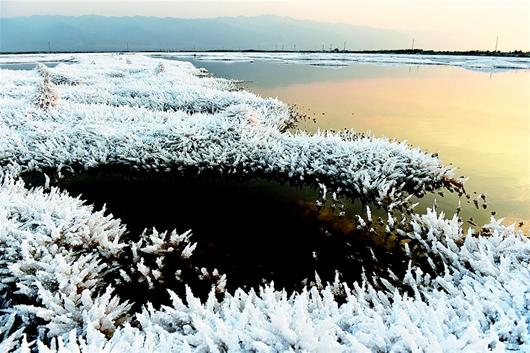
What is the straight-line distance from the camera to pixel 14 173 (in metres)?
13.1

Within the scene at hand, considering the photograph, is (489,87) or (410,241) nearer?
(410,241)

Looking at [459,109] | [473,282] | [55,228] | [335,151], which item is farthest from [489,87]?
[55,228]

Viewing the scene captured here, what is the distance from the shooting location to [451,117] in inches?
930

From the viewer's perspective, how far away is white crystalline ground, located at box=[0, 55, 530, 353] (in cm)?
453

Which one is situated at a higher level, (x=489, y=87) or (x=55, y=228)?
(x=489, y=87)

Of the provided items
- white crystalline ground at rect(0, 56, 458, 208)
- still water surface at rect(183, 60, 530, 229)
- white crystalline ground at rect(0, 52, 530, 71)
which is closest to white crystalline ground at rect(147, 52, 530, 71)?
white crystalline ground at rect(0, 52, 530, 71)

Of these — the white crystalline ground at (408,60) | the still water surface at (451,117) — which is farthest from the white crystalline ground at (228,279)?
the white crystalline ground at (408,60)

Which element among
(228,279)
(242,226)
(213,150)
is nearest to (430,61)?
(213,150)

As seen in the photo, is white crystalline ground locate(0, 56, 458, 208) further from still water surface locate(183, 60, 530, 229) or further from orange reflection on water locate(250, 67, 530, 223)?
orange reflection on water locate(250, 67, 530, 223)

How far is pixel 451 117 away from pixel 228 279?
2046 cm

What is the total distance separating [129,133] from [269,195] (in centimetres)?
692

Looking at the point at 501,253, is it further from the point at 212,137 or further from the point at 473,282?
the point at 212,137

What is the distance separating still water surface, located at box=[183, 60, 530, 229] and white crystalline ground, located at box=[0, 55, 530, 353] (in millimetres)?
2082

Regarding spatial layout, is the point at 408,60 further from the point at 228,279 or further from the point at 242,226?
the point at 228,279
